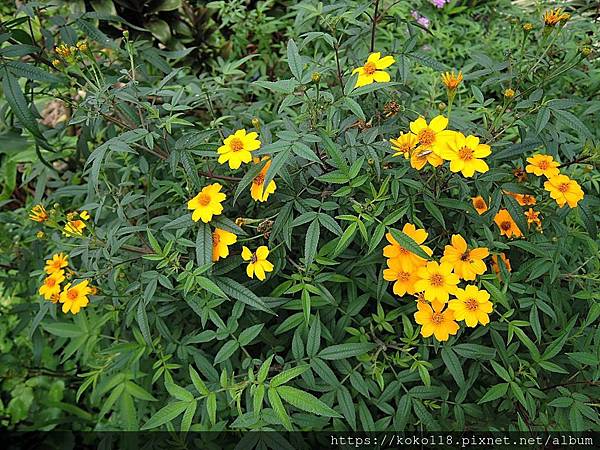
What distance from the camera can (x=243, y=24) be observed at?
7.45 feet

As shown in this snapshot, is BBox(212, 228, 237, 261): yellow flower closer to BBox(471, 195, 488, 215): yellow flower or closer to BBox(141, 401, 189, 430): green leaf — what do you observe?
BBox(141, 401, 189, 430): green leaf

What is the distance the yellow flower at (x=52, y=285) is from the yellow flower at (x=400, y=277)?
782 mm

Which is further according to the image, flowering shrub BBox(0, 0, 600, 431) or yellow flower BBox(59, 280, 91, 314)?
yellow flower BBox(59, 280, 91, 314)

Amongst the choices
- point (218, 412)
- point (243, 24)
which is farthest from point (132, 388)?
point (243, 24)

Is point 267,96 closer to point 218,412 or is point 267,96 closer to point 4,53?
point 4,53

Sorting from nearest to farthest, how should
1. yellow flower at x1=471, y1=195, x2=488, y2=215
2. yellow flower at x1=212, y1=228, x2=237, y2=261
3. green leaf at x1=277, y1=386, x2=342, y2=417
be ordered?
1. green leaf at x1=277, y1=386, x2=342, y2=417
2. yellow flower at x1=212, y1=228, x2=237, y2=261
3. yellow flower at x1=471, y1=195, x2=488, y2=215

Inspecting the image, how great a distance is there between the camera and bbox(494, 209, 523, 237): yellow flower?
1251 mm

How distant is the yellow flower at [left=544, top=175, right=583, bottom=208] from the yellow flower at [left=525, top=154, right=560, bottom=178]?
0.07 feet

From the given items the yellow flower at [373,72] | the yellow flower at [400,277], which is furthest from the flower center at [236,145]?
the yellow flower at [400,277]

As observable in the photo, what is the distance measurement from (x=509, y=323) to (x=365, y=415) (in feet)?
1.23

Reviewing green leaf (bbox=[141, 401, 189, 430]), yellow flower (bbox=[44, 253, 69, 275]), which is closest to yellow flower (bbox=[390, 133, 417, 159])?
green leaf (bbox=[141, 401, 189, 430])

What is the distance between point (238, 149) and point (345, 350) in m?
0.49

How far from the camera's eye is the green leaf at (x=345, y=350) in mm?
1186

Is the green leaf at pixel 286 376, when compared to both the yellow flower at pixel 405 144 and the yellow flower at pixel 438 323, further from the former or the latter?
the yellow flower at pixel 405 144
